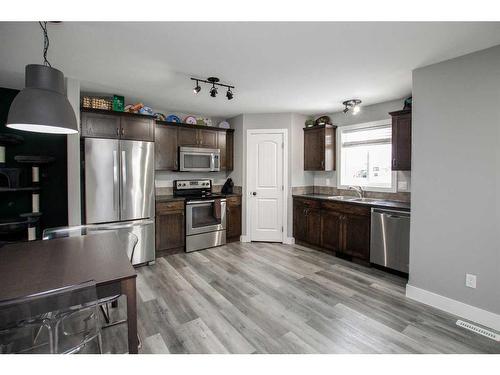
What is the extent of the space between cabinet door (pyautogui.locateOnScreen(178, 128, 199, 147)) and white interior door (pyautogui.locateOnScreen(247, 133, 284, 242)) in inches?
39.4

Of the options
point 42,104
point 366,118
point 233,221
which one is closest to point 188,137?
point 233,221

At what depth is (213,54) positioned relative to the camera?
228cm

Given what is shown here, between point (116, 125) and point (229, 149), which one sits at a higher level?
point (116, 125)

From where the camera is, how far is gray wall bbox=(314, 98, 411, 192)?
363 centimetres

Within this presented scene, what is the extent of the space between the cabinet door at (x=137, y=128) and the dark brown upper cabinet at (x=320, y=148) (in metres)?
2.77

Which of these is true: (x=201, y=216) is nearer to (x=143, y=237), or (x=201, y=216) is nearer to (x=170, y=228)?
(x=170, y=228)

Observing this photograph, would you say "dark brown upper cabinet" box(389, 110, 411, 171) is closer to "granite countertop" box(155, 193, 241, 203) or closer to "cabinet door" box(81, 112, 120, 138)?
"granite countertop" box(155, 193, 241, 203)

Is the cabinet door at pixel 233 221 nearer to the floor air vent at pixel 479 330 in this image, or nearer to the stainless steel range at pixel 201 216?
the stainless steel range at pixel 201 216

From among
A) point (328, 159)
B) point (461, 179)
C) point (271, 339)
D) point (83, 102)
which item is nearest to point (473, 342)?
point (461, 179)

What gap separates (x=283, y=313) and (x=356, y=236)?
5.96 feet

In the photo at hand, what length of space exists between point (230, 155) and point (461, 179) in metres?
3.59

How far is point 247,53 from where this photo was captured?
226 centimetres

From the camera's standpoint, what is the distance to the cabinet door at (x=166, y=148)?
405 cm
